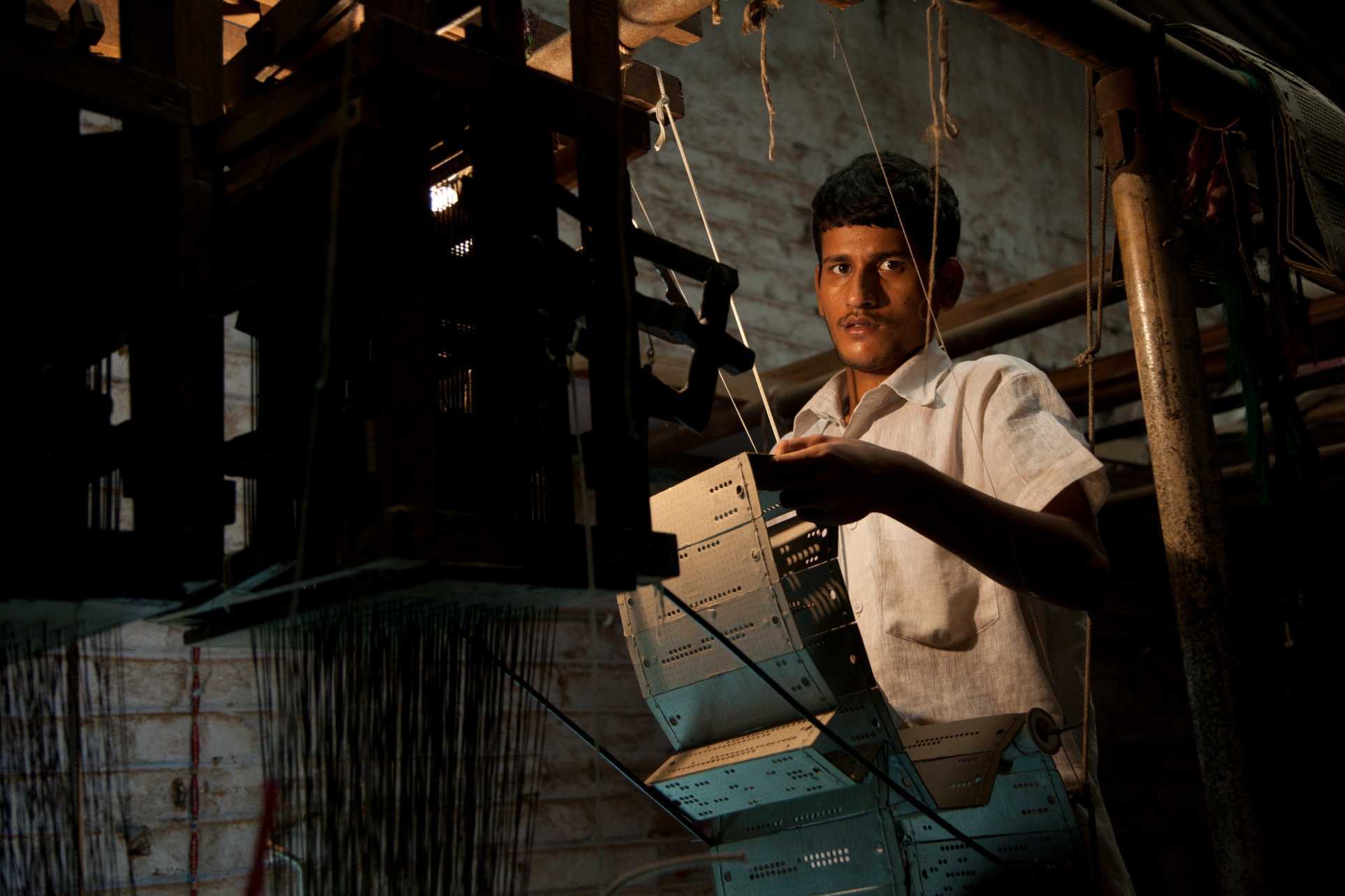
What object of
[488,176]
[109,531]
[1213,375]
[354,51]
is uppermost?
[1213,375]

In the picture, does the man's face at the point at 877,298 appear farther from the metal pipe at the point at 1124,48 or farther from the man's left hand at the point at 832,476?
the man's left hand at the point at 832,476

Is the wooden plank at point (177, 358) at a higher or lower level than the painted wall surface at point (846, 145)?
lower

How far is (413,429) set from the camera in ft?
5.07

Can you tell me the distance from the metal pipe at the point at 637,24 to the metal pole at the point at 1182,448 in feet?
3.13

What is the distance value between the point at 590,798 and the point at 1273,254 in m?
3.38

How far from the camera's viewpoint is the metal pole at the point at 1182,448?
8.53ft

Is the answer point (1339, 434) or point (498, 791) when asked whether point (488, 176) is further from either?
point (1339, 434)

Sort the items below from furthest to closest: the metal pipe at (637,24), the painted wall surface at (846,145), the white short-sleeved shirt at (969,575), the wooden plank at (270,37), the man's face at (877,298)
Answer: the painted wall surface at (846,145) < the metal pipe at (637,24) < the man's face at (877,298) < the white short-sleeved shirt at (969,575) < the wooden plank at (270,37)

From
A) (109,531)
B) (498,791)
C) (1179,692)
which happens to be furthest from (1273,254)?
(1179,692)

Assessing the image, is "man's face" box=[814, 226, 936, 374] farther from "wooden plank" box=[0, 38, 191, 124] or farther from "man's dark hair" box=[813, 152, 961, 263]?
"wooden plank" box=[0, 38, 191, 124]

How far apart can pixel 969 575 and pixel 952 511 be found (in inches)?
13.3

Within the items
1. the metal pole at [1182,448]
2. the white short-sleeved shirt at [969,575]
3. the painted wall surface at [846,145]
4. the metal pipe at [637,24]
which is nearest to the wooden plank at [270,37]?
the metal pipe at [637,24]

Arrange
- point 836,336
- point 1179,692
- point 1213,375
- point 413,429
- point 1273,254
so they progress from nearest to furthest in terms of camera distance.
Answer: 1. point 413,429
2. point 836,336
3. point 1273,254
4. point 1213,375
5. point 1179,692

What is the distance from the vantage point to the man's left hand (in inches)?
77.0
